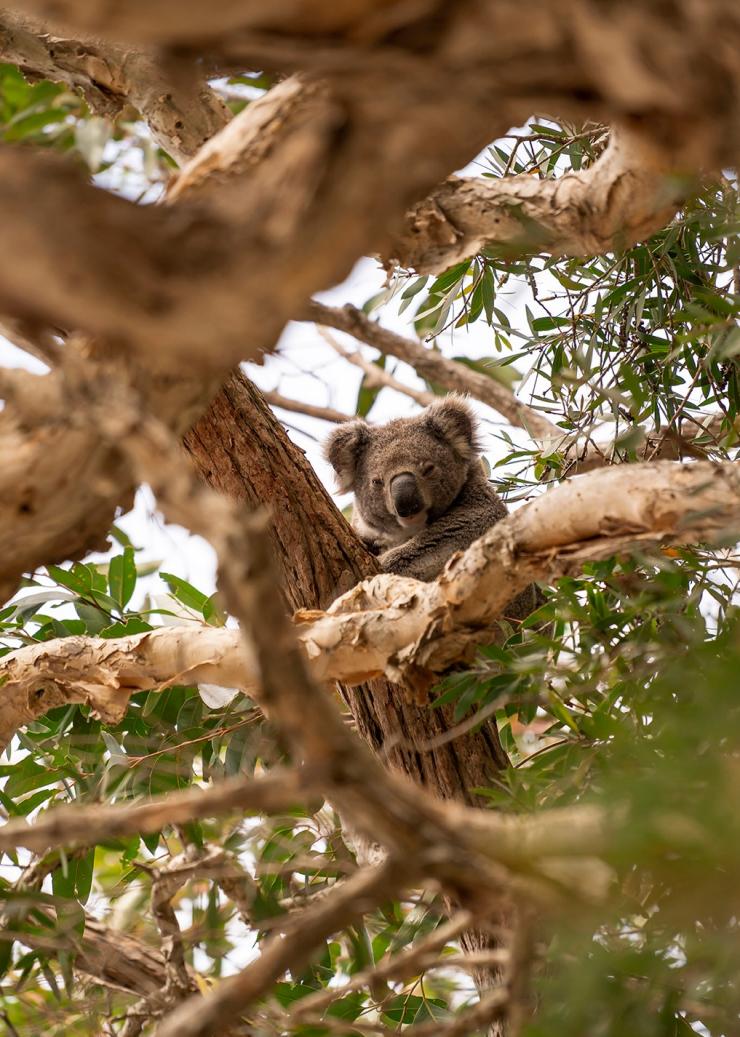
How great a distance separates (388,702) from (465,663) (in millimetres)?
576

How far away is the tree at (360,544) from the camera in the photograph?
110cm

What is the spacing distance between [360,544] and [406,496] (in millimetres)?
1279

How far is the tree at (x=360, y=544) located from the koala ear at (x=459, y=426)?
1.11 meters

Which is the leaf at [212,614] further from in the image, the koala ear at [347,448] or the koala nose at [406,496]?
the koala ear at [347,448]

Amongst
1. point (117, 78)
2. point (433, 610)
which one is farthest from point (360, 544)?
point (117, 78)

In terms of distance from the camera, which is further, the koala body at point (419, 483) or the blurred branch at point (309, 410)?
the blurred branch at point (309, 410)

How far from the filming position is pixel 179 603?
3.44 metres

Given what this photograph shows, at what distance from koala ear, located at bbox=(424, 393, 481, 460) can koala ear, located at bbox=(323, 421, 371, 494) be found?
0.36 m

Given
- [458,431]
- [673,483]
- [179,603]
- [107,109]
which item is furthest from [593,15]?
[458,431]

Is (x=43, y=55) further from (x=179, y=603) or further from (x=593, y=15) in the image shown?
(x=593, y=15)

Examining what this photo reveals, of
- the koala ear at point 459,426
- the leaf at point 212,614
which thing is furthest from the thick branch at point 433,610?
the koala ear at point 459,426

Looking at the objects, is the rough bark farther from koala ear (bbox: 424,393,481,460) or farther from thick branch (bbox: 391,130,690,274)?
koala ear (bbox: 424,393,481,460)

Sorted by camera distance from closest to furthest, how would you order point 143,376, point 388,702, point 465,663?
1. point 143,376
2. point 465,663
3. point 388,702

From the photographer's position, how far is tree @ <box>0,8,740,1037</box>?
110 cm
